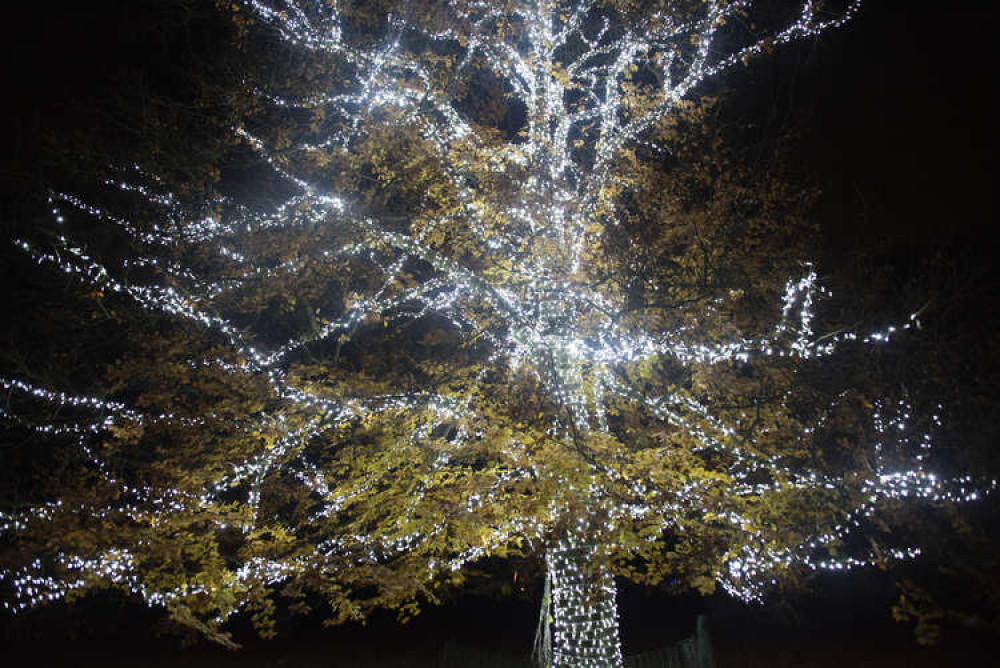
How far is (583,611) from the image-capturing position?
6.56 m

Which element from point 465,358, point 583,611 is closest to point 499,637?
point 465,358

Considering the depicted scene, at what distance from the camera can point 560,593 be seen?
6781mm

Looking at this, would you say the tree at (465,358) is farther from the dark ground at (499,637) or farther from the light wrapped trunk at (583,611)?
the dark ground at (499,637)

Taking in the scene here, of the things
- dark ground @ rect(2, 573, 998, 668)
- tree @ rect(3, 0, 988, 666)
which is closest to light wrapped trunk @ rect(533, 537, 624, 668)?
tree @ rect(3, 0, 988, 666)

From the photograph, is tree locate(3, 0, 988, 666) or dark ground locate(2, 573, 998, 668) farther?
dark ground locate(2, 573, 998, 668)

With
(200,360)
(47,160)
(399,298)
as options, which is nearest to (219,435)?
(200,360)

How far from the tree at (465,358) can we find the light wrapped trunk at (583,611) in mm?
34

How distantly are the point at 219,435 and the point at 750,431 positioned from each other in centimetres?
685

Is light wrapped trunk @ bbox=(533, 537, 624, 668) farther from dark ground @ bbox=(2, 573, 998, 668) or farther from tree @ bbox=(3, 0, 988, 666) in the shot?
dark ground @ bbox=(2, 573, 998, 668)

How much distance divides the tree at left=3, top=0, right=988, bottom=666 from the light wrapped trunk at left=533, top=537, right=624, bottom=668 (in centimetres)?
3

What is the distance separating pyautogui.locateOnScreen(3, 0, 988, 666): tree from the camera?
20.6 feet

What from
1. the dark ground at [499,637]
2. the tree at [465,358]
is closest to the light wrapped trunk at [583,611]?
the tree at [465,358]

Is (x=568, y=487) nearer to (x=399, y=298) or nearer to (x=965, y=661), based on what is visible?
(x=399, y=298)

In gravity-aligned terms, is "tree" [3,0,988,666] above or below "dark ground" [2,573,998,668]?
above
